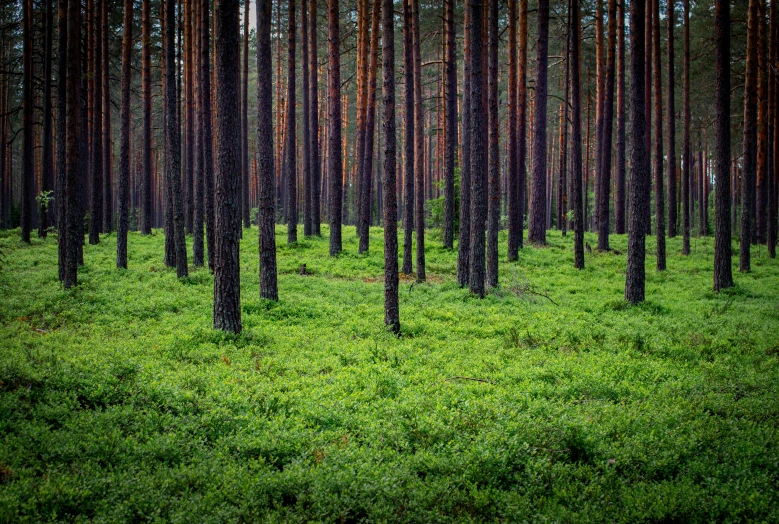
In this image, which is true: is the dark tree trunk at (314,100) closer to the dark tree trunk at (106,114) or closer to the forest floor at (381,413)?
the dark tree trunk at (106,114)

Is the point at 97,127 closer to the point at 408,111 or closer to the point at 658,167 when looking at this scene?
the point at 408,111

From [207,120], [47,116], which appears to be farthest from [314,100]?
[47,116]

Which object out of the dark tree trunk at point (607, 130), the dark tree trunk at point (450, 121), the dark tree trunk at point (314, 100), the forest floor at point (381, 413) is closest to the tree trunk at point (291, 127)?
the dark tree trunk at point (314, 100)

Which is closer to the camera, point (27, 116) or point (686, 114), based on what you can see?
point (686, 114)

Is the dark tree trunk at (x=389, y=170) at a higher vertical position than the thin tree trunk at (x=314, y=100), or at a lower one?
lower

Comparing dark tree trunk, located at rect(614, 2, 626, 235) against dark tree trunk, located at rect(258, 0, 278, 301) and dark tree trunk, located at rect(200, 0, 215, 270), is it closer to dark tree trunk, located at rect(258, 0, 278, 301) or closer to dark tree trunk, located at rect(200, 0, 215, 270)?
dark tree trunk, located at rect(258, 0, 278, 301)

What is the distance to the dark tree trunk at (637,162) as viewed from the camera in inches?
482

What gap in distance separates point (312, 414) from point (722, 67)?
1492 cm

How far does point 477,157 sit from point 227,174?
6.70 meters

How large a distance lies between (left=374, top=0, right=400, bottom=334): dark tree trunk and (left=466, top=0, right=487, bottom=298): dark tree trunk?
138 inches

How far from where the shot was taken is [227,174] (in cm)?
972

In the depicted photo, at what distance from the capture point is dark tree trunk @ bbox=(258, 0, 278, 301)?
11555mm

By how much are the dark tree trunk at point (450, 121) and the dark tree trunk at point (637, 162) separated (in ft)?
20.0

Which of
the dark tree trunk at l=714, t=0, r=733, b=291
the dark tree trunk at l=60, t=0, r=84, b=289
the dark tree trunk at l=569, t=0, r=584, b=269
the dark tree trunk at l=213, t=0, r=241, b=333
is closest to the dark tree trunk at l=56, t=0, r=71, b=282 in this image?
the dark tree trunk at l=60, t=0, r=84, b=289
